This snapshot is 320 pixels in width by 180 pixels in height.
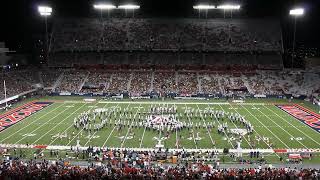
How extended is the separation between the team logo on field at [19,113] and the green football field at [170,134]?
688mm

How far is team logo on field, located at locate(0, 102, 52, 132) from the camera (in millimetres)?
30516

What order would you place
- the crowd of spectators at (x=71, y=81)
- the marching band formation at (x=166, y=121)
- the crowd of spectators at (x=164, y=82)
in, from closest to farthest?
1. the marching band formation at (x=166, y=121)
2. the crowd of spectators at (x=164, y=82)
3. the crowd of spectators at (x=71, y=81)

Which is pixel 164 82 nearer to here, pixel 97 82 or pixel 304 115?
pixel 97 82

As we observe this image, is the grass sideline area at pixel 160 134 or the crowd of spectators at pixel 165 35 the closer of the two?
the grass sideline area at pixel 160 134

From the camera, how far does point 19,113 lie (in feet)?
114

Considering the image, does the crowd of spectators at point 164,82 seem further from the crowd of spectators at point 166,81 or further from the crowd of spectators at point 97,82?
the crowd of spectators at point 97,82

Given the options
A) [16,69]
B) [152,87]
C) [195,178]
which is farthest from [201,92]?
[195,178]

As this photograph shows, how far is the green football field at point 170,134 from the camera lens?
24.2m

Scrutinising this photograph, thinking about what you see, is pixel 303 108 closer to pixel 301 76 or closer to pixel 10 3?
pixel 301 76

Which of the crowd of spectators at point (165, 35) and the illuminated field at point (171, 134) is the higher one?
the crowd of spectators at point (165, 35)

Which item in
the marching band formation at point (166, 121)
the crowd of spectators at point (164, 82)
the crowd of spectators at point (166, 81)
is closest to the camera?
the marching band formation at point (166, 121)

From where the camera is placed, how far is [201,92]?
46.3 m

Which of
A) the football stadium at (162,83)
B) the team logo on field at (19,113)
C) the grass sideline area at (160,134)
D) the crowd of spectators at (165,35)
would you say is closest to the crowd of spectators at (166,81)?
the football stadium at (162,83)

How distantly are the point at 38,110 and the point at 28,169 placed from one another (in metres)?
22.7
